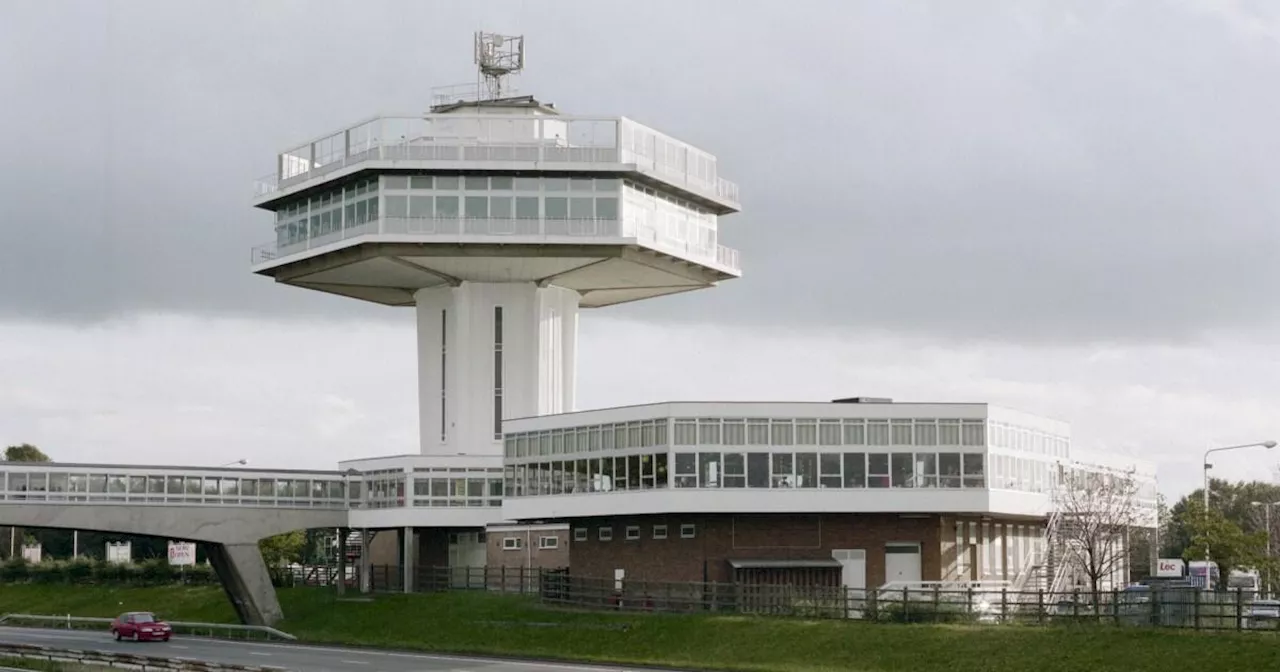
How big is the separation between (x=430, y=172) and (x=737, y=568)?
24.6 metres

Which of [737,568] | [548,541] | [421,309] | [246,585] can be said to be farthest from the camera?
[421,309]

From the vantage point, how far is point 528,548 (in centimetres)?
8212

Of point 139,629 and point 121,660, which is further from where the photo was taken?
point 139,629

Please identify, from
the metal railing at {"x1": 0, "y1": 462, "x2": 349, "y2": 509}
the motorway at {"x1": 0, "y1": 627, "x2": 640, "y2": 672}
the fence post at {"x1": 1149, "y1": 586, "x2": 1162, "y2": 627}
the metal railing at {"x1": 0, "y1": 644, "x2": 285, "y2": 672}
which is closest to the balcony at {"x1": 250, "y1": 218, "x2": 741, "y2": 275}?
the metal railing at {"x1": 0, "y1": 462, "x2": 349, "y2": 509}

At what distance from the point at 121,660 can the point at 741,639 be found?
18.1m

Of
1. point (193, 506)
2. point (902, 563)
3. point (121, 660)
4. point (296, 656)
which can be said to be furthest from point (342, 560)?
point (121, 660)

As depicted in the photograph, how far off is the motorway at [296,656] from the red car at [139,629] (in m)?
0.48

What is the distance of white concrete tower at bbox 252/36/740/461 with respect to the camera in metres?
80.4

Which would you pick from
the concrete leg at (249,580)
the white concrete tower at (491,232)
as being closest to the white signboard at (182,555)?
the white concrete tower at (491,232)

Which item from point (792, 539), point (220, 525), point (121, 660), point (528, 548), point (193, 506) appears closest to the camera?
point (121, 660)

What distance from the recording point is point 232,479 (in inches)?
3059

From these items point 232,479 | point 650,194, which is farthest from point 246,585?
point 650,194

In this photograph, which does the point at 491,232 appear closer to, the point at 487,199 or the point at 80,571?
the point at 487,199

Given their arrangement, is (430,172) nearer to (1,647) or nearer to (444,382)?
(444,382)
